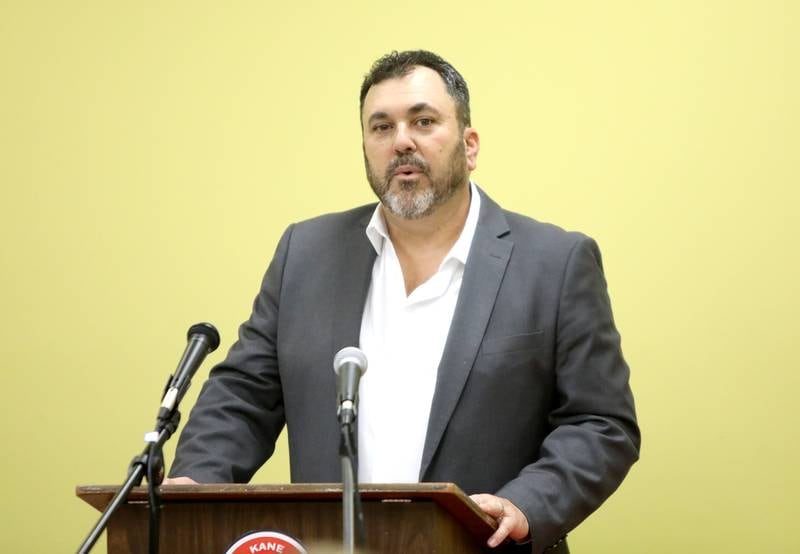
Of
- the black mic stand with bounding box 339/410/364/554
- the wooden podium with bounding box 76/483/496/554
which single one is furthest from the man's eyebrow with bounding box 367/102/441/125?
the black mic stand with bounding box 339/410/364/554

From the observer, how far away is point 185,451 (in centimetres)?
278

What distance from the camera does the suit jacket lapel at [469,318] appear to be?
8.97 feet

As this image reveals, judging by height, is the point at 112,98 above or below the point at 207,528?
Answer: above

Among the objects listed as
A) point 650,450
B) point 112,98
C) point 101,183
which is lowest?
point 650,450

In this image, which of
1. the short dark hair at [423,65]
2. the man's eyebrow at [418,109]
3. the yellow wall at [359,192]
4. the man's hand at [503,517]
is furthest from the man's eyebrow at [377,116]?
the man's hand at [503,517]

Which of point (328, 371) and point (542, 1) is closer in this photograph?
point (328, 371)

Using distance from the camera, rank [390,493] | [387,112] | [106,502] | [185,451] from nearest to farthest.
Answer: [390,493], [106,502], [185,451], [387,112]

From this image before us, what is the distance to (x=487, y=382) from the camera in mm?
2773

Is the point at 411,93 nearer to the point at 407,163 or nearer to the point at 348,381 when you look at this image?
the point at 407,163

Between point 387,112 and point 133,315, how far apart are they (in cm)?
128

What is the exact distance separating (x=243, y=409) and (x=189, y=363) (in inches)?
36.2

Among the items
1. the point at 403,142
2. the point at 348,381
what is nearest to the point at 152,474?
the point at 348,381

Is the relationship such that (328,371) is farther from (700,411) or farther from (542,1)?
(542,1)

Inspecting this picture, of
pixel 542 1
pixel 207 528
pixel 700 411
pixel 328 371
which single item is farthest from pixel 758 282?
pixel 207 528
